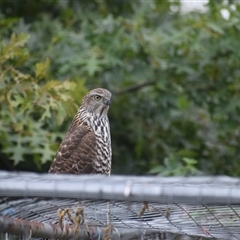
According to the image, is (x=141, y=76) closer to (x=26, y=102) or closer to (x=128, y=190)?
(x=26, y=102)

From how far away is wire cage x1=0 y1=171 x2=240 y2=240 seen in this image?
1.55 metres

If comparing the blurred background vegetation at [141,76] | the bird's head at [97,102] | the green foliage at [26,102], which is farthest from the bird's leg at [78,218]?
the blurred background vegetation at [141,76]

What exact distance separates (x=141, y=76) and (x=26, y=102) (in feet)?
5.17

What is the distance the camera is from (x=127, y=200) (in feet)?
5.21

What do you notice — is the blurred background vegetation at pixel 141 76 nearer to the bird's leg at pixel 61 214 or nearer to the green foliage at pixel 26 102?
the green foliage at pixel 26 102

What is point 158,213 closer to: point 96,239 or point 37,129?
point 96,239

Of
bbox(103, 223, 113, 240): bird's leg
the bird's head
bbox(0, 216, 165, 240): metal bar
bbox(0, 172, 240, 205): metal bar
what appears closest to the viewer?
bbox(0, 172, 240, 205): metal bar

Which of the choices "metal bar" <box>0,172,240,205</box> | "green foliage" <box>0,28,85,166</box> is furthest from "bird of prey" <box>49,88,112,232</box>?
"metal bar" <box>0,172,240,205</box>

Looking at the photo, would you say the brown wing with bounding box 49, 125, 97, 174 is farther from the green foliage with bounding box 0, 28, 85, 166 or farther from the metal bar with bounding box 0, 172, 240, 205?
the metal bar with bounding box 0, 172, 240, 205

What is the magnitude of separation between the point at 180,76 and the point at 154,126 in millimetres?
609

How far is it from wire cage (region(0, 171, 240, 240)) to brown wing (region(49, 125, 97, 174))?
61.4 inches

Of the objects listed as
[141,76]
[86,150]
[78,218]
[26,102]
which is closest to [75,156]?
[86,150]

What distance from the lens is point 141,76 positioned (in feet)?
19.0

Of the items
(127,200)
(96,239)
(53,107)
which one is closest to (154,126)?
(53,107)
